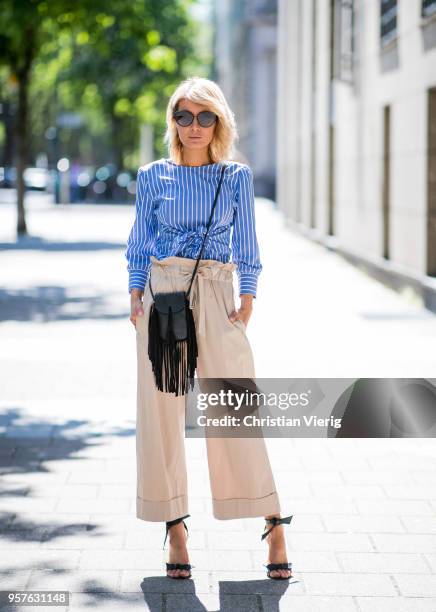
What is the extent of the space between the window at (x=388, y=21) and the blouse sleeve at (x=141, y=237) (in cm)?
1311

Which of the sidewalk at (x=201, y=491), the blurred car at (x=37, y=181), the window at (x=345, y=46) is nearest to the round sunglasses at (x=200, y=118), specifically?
the sidewalk at (x=201, y=491)

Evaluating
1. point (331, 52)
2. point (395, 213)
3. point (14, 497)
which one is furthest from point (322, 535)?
point (331, 52)

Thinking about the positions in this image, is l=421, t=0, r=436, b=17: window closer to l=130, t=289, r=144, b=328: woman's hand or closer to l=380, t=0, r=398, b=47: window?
l=380, t=0, r=398, b=47: window

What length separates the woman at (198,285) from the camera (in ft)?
13.6

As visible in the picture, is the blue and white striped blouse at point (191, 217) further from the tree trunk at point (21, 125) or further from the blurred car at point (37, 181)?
the blurred car at point (37, 181)

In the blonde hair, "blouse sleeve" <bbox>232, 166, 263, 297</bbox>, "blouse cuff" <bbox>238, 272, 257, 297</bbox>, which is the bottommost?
"blouse cuff" <bbox>238, 272, 257, 297</bbox>

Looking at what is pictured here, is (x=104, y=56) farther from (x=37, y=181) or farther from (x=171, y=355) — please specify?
(x=37, y=181)

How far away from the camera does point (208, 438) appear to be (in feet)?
14.1

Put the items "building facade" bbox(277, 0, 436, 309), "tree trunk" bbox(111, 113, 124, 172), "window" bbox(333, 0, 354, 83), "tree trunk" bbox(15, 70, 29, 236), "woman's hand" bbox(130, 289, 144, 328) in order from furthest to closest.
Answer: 1. "tree trunk" bbox(111, 113, 124, 172)
2. "tree trunk" bbox(15, 70, 29, 236)
3. "window" bbox(333, 0, 354, 83)
4. "building facade" bbox(277, 0, 436, 309)
5. "woman's hand" bbox(130, 289, 144, 328)

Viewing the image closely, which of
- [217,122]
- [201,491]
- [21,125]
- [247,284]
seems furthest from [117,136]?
[247,284]

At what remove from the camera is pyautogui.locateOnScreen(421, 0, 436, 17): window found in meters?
13.9

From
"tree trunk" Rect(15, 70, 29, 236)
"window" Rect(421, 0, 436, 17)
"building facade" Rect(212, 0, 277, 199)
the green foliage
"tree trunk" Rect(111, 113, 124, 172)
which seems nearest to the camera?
"window" Rect(421, 0, 436, 17)

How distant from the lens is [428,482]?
5.70 metres

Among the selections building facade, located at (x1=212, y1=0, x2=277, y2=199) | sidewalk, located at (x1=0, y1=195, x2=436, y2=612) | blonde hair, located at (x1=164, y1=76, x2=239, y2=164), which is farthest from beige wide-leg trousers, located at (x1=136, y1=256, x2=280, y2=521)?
building facade, located at (x1=212, y1=0, x2=277, y2=199)
